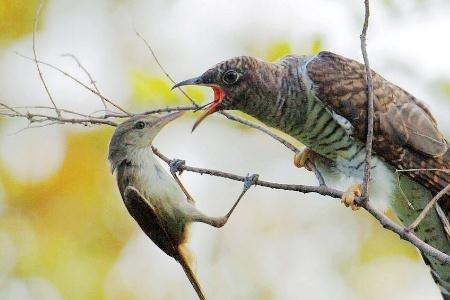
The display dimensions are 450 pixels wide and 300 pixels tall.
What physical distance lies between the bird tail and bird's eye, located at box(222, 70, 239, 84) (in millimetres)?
856

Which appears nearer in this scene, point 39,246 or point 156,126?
point 156,126

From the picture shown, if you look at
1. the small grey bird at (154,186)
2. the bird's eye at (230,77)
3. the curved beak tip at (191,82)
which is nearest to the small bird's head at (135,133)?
the small grey bird at (154,186)

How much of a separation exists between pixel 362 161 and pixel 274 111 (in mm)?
471

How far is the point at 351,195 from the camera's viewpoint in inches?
153

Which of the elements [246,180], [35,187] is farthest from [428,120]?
[35,187]

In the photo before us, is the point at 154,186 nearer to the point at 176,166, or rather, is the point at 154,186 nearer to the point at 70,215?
the point at 176,166

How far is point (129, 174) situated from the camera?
3.50 meters

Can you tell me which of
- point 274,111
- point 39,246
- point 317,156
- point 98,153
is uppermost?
point 274,111

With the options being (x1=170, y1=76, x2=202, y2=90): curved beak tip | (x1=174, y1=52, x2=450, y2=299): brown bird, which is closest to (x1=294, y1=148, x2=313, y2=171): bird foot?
(x1=174, y1=52, x2=450, y2=299): brown bird

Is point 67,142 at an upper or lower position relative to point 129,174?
lower

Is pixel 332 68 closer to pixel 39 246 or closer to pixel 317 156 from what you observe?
pixel 317 156

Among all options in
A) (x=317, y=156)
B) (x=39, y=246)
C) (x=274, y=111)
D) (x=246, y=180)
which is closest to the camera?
(x=246, y=180)

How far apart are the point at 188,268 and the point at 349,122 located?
124 centimetres

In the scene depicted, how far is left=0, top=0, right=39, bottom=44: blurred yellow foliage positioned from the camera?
6738 millimetres
